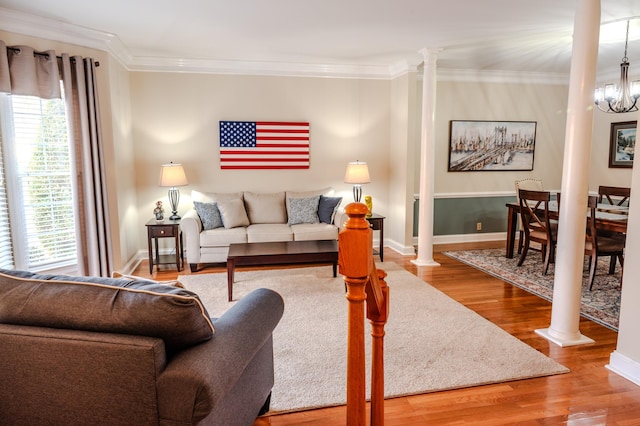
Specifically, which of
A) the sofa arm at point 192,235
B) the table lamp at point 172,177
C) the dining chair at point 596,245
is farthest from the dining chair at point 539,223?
Answer: the table lamp at point 172,177

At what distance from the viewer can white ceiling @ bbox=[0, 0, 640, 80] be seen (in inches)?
140

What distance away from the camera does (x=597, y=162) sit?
6438 millimetres

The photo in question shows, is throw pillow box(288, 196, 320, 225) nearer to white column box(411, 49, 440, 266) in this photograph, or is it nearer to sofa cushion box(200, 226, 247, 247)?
sofa cushion box(200, 226, 247, 247)

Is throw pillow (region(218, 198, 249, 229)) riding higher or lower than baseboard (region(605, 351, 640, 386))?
higher

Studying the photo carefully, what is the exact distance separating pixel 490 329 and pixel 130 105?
4932 mm

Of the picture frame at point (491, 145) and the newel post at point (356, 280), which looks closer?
the newel post at point (356, 280)

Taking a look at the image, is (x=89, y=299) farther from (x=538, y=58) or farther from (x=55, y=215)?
(x=538, y=58)

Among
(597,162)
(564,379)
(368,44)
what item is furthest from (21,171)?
(597,162)

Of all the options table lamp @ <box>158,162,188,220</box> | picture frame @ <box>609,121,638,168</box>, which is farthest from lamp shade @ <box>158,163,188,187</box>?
picture frame @ <box>609,121,638,168</box>

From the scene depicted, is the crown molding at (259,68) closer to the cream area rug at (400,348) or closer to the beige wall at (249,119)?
the beige wall at (249,119)

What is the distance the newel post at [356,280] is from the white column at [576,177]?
2.54 metres

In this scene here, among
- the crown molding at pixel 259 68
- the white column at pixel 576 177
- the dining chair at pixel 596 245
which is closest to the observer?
the white column at pixel 576 177

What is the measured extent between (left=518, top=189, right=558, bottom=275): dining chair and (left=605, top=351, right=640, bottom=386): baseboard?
210 centimetres

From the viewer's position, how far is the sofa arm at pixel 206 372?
1340 millimetres
